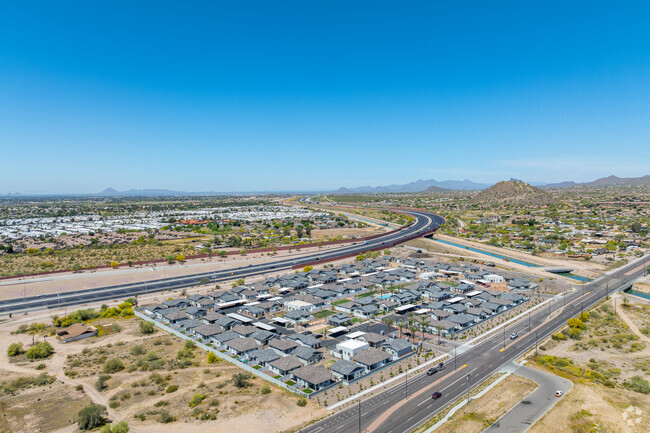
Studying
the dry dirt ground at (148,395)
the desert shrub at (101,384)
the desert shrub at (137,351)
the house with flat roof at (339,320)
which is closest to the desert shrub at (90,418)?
the dry dirt ground at (148,395)

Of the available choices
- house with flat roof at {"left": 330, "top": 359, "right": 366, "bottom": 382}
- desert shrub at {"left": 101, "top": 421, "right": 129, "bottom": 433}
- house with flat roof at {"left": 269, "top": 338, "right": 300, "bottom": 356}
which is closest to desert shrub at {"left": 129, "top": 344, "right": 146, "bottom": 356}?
house with flat roof at {"left": 269, "top": 338, "right": 300, "bottom": 356}

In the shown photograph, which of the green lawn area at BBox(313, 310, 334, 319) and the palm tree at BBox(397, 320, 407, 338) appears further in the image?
the green lawn area at BBox(313, 310, 334, 319)

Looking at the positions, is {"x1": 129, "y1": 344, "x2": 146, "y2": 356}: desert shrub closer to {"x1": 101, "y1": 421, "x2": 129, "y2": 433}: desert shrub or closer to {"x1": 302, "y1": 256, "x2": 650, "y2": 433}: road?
{"x1": 101, "y1": 421, "x2": 129, "y2": 433}: desert shrub

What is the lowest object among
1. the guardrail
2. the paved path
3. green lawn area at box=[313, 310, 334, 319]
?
green lawn area at box=[313, 310, 334, 319]

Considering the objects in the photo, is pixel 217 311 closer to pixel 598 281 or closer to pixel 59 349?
pixel 59 349

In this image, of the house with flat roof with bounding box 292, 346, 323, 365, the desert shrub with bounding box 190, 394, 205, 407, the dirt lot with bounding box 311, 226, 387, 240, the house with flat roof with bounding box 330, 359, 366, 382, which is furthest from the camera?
the dirt lot with bounding box 311, 226, 387, 240

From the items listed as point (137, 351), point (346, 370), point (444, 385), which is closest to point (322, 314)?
point (346, 370)

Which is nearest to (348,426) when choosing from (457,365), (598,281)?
(457,365)

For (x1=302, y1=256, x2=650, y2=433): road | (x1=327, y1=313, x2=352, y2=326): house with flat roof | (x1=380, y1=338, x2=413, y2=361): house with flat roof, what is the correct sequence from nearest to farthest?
(x1=302, y1=256, x2=650, y2=433): road, (x1=380, y1=338, x2=413, y2=361): house with flat roof, (x1=327, y1=313, x2=352, y2=326): house with flat roof
